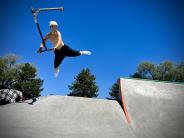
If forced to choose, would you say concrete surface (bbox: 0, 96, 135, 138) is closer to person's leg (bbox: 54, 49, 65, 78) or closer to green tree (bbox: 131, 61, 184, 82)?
person's leg (bbox: 54, 49, 65, 78)

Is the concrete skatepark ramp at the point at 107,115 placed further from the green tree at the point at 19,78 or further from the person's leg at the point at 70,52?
the green tree at the point at 19,78

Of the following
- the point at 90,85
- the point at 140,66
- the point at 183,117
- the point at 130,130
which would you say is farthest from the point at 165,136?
the point at 140,66

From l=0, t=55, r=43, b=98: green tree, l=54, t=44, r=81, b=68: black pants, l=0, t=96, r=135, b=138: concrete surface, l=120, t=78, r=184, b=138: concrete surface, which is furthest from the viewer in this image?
l=0, t=55, r=43, b=98: green tree

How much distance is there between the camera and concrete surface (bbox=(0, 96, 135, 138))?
1254 cm

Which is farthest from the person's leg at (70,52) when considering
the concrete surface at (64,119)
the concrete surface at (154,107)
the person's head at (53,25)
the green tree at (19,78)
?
the green tree at (19,78)

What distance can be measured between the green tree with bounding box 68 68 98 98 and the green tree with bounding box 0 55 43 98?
531cm

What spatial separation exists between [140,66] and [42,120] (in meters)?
41.2

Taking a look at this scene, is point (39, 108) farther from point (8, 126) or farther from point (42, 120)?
point (8, 126)

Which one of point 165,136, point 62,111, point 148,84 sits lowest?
point 165,136

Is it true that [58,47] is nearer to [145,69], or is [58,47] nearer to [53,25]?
[53,25]

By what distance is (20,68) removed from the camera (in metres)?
47.0

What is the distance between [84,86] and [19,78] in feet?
33.8

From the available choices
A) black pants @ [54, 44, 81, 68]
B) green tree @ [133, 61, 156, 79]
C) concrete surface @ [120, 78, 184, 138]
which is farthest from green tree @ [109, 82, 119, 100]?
black pants @ [54, 44, 81, 68]

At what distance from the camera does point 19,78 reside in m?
45.1
